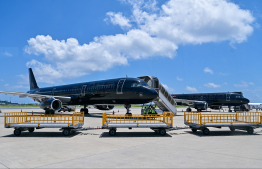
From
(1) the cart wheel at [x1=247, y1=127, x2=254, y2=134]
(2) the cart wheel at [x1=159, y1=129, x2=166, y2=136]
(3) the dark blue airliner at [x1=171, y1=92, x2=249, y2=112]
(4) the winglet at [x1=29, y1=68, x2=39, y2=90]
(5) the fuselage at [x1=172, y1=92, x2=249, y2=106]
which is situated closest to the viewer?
(2) the cart wheel at [x1=159, y1=129, x2=166, y2=136]

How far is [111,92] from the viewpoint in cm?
2620

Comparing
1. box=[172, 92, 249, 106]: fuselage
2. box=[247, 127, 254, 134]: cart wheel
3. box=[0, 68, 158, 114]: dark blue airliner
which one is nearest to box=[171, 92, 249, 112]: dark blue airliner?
box=[172, 92, 249, 106]: fuselage

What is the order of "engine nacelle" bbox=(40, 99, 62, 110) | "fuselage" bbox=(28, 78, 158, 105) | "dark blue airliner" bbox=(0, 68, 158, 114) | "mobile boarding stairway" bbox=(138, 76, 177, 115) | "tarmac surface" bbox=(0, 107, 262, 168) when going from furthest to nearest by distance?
"mobile boarding stairway" bbox=(138, 76, 177, 115)
"engine nacelle" bbox=(40, 99, 62, 110)
"dark blue airliner" bbox=(0, 68, 158, 114)
"fuselage" bbox=(28, 78, 158, 105)
"tarmac surface" bbox=(0, 107, 262, 168)

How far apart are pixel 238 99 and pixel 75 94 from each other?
3246cm

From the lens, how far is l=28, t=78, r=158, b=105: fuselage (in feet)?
77.2

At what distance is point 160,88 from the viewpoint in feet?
97.2

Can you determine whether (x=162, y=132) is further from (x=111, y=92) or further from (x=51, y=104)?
(x=51, y=104)

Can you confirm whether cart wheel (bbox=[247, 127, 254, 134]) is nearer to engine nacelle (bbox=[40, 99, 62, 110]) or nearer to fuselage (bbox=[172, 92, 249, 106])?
engine nacelle (bbox=[40, 99, 62, 110])

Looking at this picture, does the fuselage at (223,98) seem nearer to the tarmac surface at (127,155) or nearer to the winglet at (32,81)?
the winglet at (32,81)

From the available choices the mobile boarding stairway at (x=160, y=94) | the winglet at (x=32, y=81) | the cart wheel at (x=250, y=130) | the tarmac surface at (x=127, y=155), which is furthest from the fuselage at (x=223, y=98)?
→ the tarmac surface at (x=127, y=155)

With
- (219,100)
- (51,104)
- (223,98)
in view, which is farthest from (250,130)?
(219,100)

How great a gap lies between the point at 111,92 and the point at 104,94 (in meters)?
1.55

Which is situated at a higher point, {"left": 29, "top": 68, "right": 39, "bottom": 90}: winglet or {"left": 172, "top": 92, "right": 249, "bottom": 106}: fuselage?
{"left": 29, "top": 68, "right": 39, "bottom": 90}: winglet

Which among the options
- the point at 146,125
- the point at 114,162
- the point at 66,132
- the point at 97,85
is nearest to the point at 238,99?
the point at 97,85
